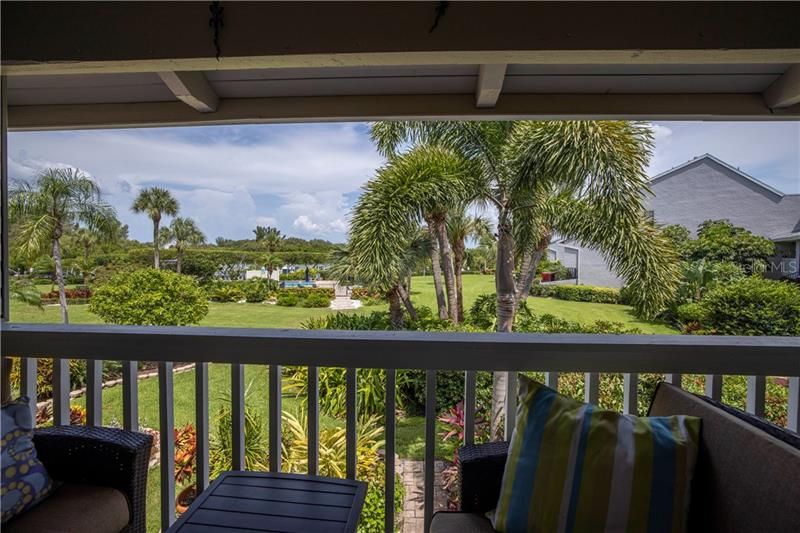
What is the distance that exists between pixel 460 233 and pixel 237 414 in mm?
6744

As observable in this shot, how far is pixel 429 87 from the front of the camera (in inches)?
74.1

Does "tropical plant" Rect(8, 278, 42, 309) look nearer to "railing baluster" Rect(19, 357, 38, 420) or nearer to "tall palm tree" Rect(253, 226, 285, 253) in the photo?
"tall palm tree" Rect(253, 226, 285, 253)

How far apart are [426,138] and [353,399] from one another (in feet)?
16.0

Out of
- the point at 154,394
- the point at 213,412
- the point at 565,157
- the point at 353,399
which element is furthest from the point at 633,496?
the point at 154,394

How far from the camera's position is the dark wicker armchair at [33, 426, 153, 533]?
51.0 inches

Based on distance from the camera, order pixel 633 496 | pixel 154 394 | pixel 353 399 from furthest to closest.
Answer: pixel 154 394
pixel 353 399
pixel 633 496

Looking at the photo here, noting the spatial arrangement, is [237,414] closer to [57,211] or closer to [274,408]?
[274,408]

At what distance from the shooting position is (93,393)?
5.19 ft

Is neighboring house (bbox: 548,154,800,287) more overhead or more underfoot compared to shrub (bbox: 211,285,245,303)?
more overhead

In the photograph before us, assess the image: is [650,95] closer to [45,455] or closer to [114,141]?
[45,455]

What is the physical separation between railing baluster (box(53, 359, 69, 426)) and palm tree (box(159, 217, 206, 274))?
871 cm

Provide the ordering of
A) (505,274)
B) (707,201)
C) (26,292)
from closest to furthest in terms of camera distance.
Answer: (505,274)
(26,292)
(707,201)

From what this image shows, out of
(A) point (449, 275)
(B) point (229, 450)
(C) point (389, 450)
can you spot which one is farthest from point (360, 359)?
(A) point (449, 275)

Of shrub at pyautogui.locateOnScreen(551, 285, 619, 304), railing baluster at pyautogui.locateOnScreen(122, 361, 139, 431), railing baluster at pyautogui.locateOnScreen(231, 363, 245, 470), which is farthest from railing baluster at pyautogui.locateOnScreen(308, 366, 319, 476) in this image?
shrub at pyautogui.locateOnScreen(551, 285, 619, 304)
